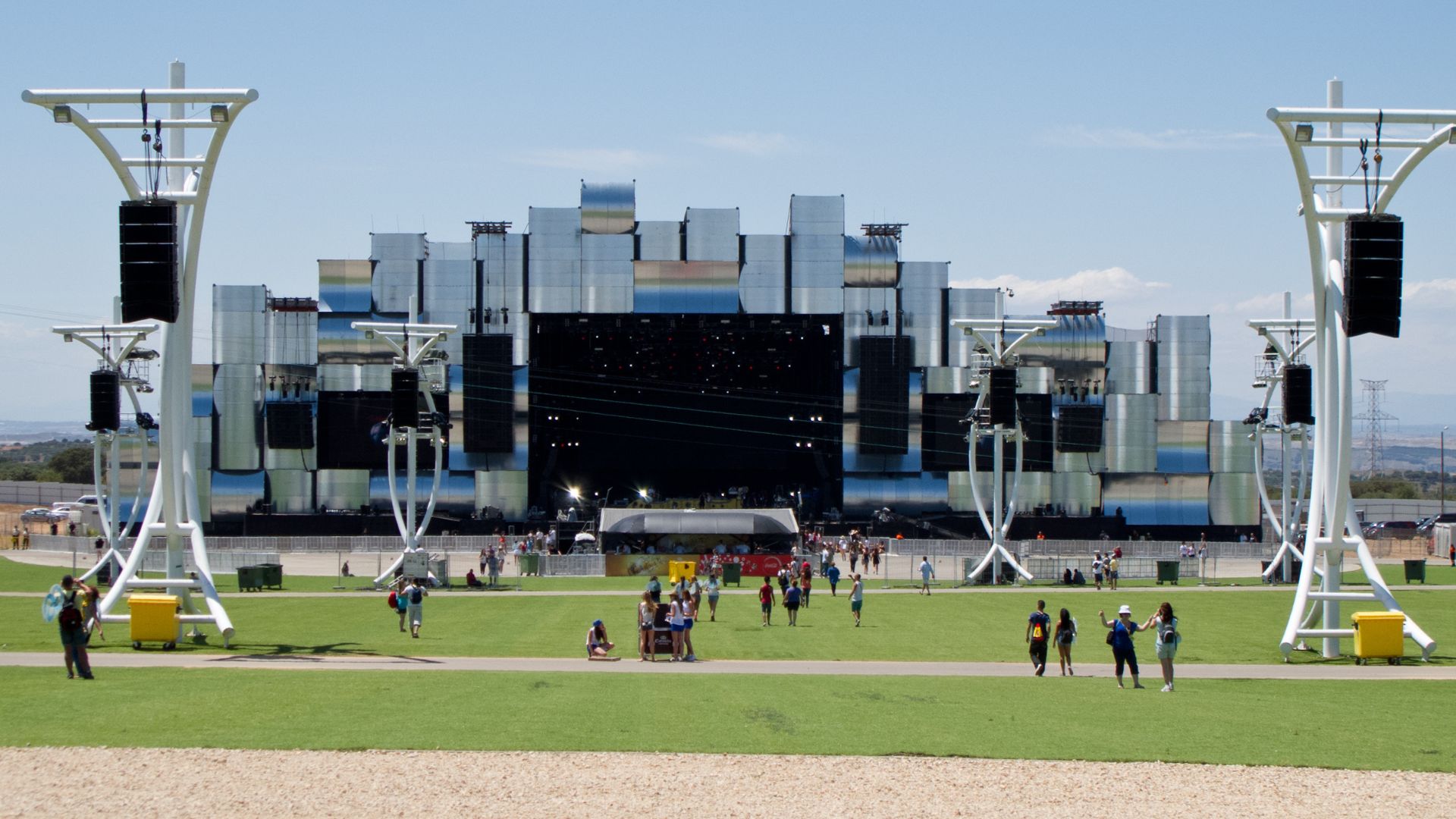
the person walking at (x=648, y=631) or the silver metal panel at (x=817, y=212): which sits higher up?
the silver metal panel at (x=817, y=212)

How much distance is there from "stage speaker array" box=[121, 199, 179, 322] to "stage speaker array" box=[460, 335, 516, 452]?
5048cm

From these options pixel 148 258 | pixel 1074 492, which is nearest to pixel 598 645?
pixel 148 258

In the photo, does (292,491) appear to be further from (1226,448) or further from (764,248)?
(1226,448)

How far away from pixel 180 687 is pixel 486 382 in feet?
183

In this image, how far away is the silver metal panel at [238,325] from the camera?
79562 mm

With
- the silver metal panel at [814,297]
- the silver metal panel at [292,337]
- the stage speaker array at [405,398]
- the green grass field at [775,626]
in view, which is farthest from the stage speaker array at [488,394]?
the green grass field at [775,626]

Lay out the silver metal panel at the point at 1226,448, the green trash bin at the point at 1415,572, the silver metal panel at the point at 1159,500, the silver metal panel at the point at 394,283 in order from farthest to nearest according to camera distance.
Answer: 1. the silver metal panel at the point at 1226,448
2. the silver metal panel at the point at 1159,500
3. the silver metal panel at the point at 394,283
4. the green trash bin at the point at 1415,572

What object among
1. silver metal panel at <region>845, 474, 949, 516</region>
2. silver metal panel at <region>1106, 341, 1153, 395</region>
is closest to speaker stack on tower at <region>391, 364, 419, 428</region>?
silver metal panel at <region>845, 474, 949, 516</region>

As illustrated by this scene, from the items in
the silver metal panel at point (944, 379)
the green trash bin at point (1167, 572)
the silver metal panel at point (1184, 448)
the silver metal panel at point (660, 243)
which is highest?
the silver metal panel at point (660, 243)

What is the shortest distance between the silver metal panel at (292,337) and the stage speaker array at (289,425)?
9.43 ft

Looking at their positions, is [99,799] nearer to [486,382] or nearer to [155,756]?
[155,756]

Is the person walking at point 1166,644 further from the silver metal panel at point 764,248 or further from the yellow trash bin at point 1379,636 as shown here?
the silver metal panel at point 764,248

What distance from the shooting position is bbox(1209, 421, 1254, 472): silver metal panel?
80812mm

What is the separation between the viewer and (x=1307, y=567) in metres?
28.1
